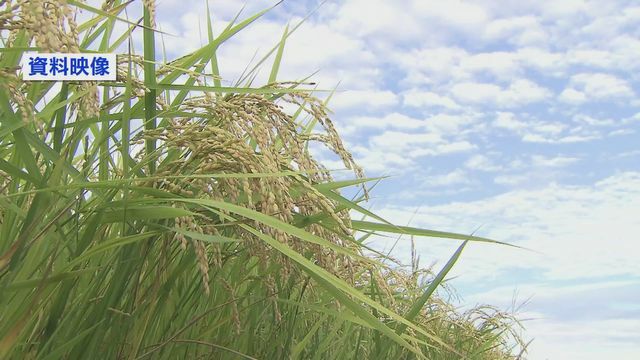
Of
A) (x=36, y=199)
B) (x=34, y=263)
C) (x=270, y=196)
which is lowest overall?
(x=34, y=263)

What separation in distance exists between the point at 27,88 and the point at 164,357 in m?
0.95

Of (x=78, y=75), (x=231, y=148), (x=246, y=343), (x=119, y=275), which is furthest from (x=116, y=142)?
(x=246, y=343)

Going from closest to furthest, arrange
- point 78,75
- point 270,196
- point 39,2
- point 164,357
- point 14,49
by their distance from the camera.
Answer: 1. point 39,2
2. point 270,196
3. point 78,75
4. point 14,49
5. point 164,357

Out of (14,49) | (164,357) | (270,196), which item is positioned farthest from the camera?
(164,357)

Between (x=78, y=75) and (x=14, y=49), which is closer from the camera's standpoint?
(x=78, y=75)

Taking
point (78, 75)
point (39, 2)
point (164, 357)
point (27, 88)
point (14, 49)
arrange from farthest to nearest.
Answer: point (27, 88), point (164, 357), point (14, 49), point (78, 75), point (39, 2)

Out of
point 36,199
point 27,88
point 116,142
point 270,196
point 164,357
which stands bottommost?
point 164,357

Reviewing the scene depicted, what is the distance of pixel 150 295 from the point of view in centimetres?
184

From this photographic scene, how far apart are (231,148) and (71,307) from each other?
0.64m

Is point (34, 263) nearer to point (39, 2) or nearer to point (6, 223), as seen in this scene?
point (6, 223)

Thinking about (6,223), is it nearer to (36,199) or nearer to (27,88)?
(36,199)

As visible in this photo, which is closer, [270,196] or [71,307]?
[270,196]

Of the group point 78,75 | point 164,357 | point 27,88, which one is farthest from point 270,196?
point 27,88

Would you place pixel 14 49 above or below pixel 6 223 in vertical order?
above
